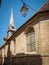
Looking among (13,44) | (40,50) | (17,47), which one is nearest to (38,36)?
(40,50)

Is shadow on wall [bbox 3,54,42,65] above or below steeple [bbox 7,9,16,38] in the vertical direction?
below

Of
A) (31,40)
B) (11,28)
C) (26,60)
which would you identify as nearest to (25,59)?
(26,60)

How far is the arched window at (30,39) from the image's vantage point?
481 inches

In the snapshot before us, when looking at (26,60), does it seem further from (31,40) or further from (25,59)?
(31,40)

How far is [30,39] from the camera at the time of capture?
1266 centimetres

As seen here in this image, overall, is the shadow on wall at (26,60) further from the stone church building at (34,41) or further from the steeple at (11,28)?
the steeple at (11,28)

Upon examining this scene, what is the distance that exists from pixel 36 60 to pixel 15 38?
16.0 ft

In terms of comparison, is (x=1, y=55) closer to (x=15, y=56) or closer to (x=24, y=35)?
(x=15, y=56)

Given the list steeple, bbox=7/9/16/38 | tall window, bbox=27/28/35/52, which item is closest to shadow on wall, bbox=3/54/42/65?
tall window, bbox=27/28/35/52

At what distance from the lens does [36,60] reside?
11.1m

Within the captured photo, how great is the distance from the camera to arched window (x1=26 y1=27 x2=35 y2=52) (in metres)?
12.2

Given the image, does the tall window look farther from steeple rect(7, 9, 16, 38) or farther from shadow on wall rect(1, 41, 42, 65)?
steeple rect(7, 9, 16, 38)

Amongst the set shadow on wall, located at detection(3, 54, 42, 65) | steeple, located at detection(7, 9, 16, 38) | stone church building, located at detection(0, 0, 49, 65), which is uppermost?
steeple, located at detection(7, 9, 16, 38)

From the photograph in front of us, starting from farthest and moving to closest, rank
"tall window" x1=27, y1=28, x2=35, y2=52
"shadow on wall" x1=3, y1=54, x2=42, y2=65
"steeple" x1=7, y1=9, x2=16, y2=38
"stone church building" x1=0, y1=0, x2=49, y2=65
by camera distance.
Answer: "steeple" x1=7, y1=9, x2=16, y2=38 < "tall window" x1=27, y1=28, x2=35, y2=52 < "shadow on wall" x1=3, y1=54, x2=42, y2=65 < "stone church building" x1=0, y1=0, x2=49, y2=65
